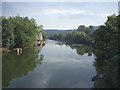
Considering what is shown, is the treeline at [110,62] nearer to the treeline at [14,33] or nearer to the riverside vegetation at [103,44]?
the riverside vegetation at [103,44]

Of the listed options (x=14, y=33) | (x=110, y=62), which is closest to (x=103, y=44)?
(x=110, y=62)

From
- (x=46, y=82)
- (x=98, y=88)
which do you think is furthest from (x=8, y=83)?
(x=98, y=88)

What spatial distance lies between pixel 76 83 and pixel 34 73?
657cm

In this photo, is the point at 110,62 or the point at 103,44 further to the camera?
the point at 103,44

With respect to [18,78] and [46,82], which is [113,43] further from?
[18,78]

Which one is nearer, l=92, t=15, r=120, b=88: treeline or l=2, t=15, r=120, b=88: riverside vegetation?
l=92, t=15, r=120, b=88: treeline

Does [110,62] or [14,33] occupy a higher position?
[14,33]

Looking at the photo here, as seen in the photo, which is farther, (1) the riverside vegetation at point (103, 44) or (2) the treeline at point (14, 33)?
(2) the treeline at point (14, 33)

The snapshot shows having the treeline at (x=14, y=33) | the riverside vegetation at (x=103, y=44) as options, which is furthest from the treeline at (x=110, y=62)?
the treeline at (x=14, y=33)

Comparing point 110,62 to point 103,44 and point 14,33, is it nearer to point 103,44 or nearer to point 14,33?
point 103,44

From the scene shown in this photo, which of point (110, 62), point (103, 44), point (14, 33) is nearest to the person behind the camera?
point (110, 62)

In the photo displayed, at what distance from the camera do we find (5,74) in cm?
2556

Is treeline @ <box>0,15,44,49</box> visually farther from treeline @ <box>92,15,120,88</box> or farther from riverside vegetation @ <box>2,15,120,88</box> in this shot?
treeline @ <box>92,15,120,88</box>

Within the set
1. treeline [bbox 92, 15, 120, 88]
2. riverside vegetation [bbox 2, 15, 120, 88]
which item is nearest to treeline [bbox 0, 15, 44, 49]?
riverside vegetation [bbox 2, 15, 120, 88]
